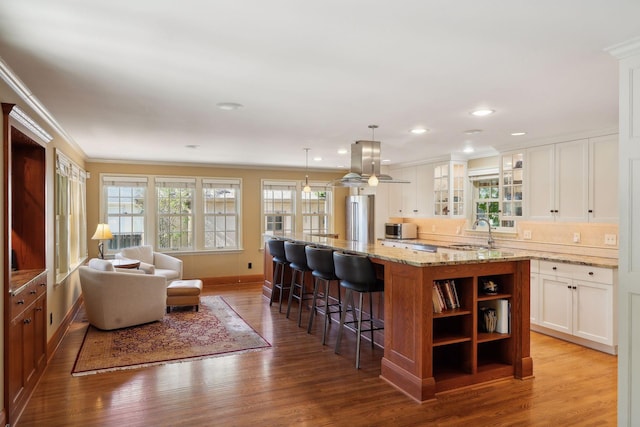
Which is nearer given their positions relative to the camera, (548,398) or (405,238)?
(548,398)

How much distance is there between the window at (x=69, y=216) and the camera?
15.1 feet

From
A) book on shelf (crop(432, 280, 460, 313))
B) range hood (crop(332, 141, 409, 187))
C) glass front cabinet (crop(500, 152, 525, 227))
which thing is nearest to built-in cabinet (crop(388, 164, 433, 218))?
glass front cabinet (crop(500, 152, 525, 227))

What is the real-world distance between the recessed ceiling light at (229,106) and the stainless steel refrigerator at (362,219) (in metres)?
4.97

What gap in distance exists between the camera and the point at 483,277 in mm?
3602

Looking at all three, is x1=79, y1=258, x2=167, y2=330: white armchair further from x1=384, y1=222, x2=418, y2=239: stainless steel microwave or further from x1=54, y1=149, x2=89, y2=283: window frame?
x1=384, y1=222, x2=418, y2=239: stainless steel microwave

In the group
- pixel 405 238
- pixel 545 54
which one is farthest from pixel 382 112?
pixel 405 238

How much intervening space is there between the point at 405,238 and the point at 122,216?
5.25 m

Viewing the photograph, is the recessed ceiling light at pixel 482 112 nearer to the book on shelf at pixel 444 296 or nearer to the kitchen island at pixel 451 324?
the kitchen island at pixel 451 324

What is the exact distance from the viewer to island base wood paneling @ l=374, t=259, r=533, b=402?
10.3ft

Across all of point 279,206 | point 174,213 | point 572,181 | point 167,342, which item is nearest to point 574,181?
point 572,181

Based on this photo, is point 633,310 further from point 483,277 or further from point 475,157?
point 475,157

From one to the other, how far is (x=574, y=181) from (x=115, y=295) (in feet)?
18.1

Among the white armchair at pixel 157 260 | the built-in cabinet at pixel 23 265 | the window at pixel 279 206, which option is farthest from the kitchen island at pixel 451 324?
the window at pixel 279 206

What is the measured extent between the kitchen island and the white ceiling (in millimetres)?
1373
